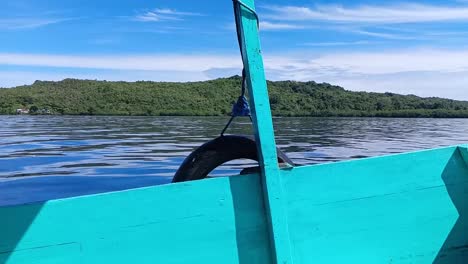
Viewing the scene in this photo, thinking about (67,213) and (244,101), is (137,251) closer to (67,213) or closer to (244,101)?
(67,213)

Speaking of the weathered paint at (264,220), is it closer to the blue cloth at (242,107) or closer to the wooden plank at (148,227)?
the wooden plank at (148,227)

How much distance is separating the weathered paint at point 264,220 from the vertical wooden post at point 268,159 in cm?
6

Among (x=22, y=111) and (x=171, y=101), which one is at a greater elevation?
(x=22, y=111)

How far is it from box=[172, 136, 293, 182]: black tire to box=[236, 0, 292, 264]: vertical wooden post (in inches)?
18.8

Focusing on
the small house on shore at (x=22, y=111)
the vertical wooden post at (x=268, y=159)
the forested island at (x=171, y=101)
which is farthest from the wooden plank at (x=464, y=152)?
the small house on shore at (x=22, y=111)

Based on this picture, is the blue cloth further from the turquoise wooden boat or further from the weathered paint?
the weathered paint

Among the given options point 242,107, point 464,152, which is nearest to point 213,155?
point 242,107

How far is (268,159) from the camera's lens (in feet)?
9.12

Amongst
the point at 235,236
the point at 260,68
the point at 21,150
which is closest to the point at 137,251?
the point at 235,236

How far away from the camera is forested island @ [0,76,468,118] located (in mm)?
53156

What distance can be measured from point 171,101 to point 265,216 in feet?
195

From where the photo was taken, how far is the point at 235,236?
2.82 meters

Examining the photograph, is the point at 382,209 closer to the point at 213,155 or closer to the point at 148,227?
the point at 213,155

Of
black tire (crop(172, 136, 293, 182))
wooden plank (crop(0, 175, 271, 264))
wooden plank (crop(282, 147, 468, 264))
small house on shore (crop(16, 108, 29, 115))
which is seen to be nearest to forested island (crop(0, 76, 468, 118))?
small house on shore (crop(16, 108, 29, 115))
